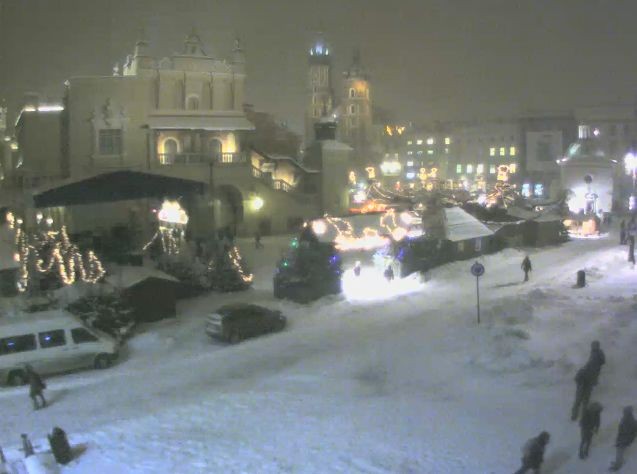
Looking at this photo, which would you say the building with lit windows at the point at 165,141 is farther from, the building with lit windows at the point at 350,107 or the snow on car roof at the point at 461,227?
the building with lit windows at the point at 350,107

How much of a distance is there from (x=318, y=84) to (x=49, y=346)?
390ft

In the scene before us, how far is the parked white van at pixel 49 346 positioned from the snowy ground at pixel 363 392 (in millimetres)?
524

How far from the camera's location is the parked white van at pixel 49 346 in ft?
65.0

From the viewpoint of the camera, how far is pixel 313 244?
3055 cm

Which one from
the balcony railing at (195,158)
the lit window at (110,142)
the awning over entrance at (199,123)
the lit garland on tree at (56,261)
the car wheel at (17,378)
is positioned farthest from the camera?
the awning over entrance at (199,123)

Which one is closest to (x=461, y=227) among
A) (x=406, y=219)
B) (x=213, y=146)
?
(x=406, y=219)

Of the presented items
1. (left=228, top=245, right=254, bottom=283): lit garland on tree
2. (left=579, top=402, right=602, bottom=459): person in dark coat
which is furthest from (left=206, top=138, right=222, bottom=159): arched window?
(left=579, top=402, right=602, bottom=459): person in dark coat

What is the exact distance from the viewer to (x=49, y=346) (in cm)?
2048

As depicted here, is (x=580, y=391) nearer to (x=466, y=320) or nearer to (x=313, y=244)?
(x=466, y=320)

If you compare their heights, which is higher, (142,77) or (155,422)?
(142,77)

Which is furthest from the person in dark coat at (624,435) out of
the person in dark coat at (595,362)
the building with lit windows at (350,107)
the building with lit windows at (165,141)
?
the building with lit windows at (350,107)

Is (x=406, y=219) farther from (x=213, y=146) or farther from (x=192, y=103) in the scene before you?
(x=192, y=103)

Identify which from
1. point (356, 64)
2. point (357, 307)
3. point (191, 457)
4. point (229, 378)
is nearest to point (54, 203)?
point (357, 307)

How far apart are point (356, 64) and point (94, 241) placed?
98.6m
